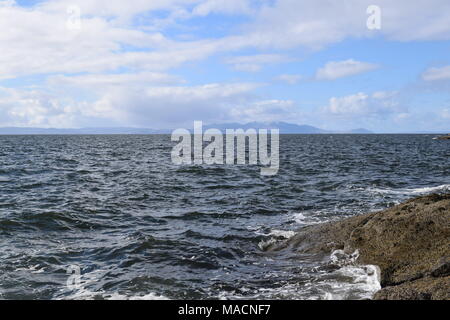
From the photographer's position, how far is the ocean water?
33.9 feet

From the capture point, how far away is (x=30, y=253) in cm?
1327

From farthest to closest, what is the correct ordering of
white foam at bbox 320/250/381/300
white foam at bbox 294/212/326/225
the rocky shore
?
white foam at bbox 294/212/326/225 < white foam at bbox 320/250/381/300 < the rocky shore

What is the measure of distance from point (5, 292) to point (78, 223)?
744 cm

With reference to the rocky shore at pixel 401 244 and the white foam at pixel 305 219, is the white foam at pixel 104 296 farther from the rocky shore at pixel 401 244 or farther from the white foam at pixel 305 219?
the white foam at pixel 305 219

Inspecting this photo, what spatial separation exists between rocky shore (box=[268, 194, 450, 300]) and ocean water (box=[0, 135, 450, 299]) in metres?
0.59

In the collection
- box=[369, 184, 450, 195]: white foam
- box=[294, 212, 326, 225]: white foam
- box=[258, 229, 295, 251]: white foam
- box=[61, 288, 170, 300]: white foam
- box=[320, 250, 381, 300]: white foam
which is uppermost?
box=[369, 184, 450, 195]: white foam

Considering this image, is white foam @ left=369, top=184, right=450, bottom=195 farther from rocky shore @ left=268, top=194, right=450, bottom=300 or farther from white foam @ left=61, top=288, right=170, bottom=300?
white foam @ left=61, top=288, right=170, bottom=300

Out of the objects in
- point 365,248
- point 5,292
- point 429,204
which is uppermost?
point 429,204

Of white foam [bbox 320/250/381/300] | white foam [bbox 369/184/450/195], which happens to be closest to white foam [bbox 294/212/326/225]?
white foam [bbox 320/250/381/300]

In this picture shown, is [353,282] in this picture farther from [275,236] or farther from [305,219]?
[305,219]

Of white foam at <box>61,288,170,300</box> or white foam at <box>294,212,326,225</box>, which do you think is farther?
white foam at <box>294,212,326,225</box>

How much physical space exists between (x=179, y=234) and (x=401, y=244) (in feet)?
27.8
